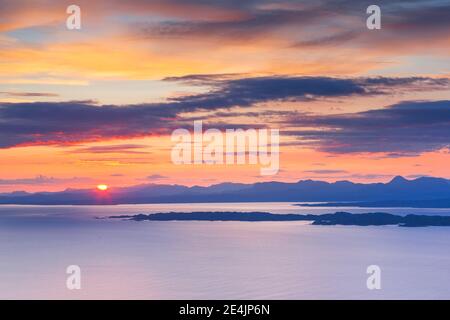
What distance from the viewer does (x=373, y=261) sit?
63688mm

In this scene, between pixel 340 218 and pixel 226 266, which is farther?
pixel 340 218

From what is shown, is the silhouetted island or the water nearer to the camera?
the water

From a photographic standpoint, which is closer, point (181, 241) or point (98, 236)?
point (181, 241)

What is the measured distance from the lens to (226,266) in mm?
56562

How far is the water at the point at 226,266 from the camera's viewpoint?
41156mm

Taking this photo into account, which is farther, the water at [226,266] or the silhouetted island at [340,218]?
the silhouetted island at [340,218]

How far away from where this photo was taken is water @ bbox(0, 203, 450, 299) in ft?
135
